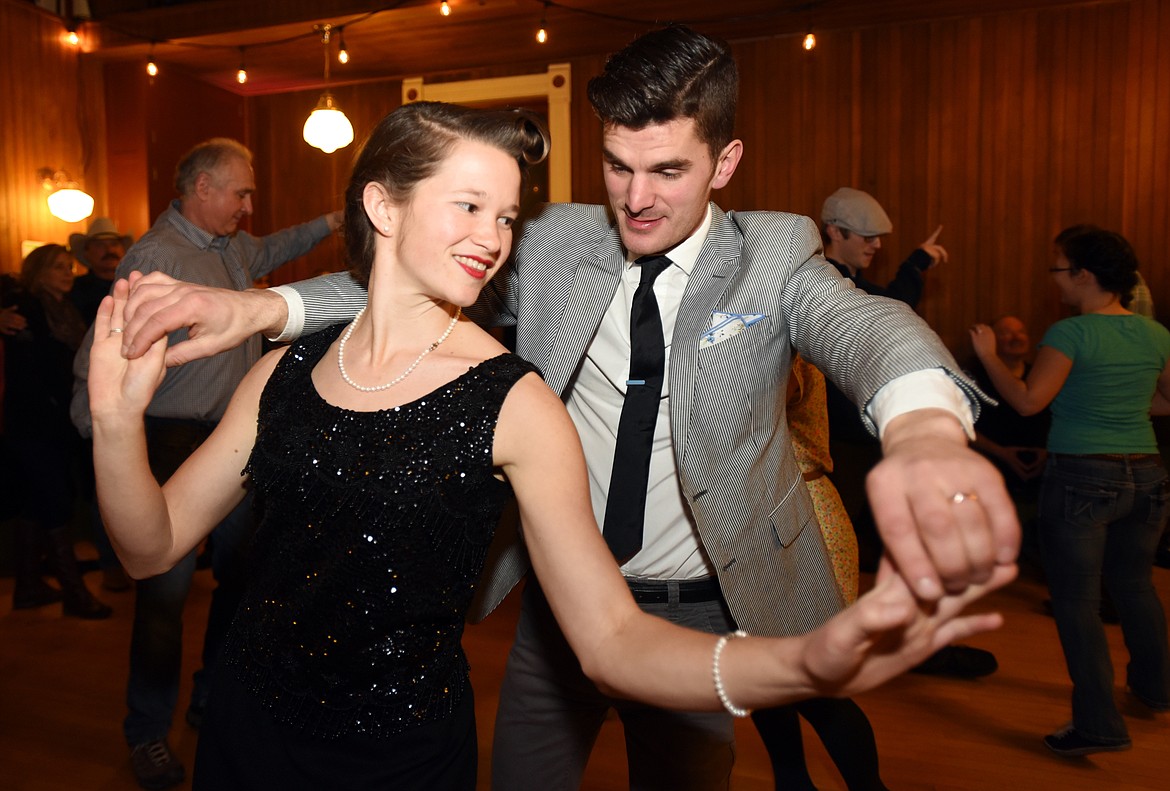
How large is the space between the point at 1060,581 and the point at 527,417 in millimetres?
2665

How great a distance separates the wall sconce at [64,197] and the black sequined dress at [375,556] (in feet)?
22.2

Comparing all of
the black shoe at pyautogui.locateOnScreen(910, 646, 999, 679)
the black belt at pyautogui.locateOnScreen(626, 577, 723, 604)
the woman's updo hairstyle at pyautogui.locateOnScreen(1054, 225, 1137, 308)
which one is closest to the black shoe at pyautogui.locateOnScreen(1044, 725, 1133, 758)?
the black shoe at pyautogui.locateOnScreen(910, 646, 999, 679)

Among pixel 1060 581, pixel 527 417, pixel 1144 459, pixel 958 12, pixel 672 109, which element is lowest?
pixel 1060 581

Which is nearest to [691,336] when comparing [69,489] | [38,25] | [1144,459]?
[1144,459]

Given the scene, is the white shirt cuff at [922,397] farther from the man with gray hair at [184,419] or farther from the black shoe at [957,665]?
the black shoe at [957,665]

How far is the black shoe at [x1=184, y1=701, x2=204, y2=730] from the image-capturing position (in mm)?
3145

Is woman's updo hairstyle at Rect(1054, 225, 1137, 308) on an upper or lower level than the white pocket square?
upper

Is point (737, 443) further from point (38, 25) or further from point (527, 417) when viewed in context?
point (38, 25)

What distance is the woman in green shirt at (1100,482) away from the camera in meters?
3.06

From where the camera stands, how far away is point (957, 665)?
368 centimetres

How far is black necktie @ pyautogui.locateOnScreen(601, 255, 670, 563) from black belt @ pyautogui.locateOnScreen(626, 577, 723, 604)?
0.12 meters

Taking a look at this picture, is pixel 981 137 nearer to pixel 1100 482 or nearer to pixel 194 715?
pixel 1100 482

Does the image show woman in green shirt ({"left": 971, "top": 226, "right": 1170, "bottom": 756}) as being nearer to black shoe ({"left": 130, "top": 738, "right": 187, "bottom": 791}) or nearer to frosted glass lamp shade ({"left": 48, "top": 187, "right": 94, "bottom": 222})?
black shoe ({"left": 130, "top": 738, "right": 187, "bottom": 791})

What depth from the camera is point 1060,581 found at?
3135 millimetres
